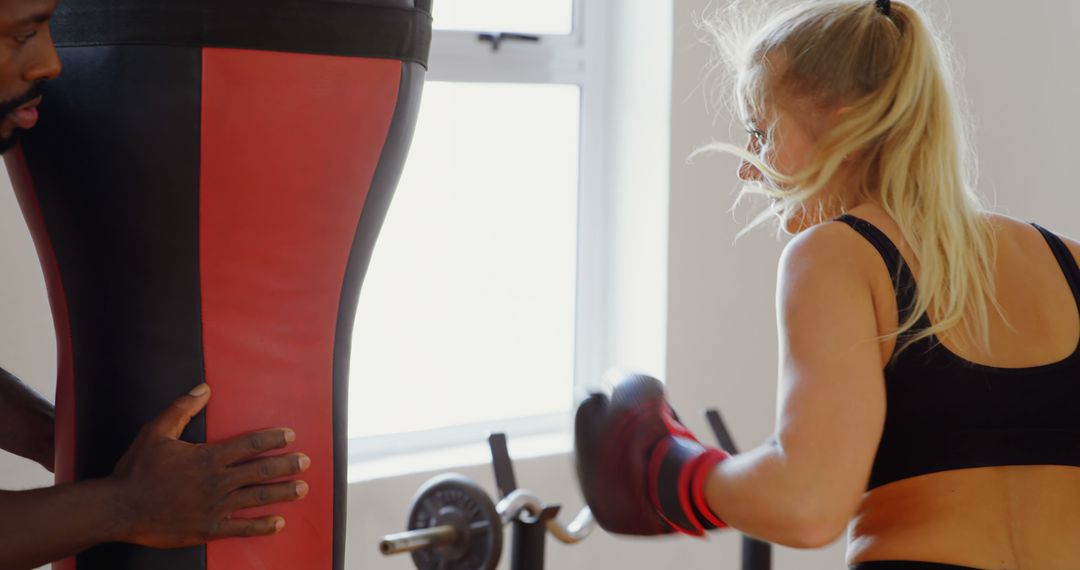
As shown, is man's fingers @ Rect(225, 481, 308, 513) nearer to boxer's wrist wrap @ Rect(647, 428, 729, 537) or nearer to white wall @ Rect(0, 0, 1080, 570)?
boxer's wrist wrap @ Rect(647, 428, 729, 537)

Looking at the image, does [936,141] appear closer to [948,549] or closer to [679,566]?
[948,549]

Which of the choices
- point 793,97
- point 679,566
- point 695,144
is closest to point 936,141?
point 793,97

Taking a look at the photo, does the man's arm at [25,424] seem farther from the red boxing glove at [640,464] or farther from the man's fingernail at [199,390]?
the red boxing glove at [640,464]

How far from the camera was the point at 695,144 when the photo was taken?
249 centimetres

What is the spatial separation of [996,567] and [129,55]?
987 mm

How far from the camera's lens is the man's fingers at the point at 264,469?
113cm

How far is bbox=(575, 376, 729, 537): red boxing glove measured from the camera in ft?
4.03

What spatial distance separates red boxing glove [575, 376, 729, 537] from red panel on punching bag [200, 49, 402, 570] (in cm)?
29

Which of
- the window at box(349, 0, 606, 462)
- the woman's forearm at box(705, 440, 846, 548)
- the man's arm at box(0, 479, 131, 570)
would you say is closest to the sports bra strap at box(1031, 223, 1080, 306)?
the woman's forearm at box(705, 440, 846, 548)

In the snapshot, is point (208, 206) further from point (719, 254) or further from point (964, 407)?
A: point (719, 254)

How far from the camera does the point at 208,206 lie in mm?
1113

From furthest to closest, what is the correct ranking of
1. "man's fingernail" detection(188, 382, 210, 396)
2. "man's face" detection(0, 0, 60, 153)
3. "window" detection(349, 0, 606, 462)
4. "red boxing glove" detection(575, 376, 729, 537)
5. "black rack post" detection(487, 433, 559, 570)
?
1. "window" detection(349, 0, 606, 462)
2. "black rack post" detection(487, 433, 559, 570)
3. "red boxing glove" detection(575, 376, 729, 537)
4. "man's fingernail" detection(188, 382, 210, 396)
5. "man's face" detection(0, 0, 60, 153)

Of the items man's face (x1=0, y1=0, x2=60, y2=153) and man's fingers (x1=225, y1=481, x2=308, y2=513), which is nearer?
man's face (x1=0, y1=0, x2=60, y2=153)

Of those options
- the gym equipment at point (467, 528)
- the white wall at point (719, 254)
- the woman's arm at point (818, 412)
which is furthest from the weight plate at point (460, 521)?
the white wall at point (719, 254)
